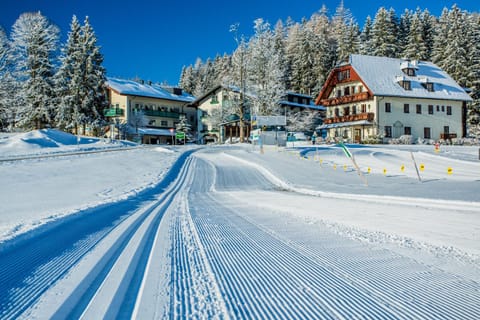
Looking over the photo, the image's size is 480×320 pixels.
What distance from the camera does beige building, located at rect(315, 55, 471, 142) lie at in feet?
164

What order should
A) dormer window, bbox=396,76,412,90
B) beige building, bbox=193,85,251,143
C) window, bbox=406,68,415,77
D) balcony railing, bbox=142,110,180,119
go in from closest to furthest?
dormer window, bbox=396,76,412,90, window, bbox=406,68,415,77, beige building, bbox=193,85,251,143, balcony railing, bbox=142,110,180,119

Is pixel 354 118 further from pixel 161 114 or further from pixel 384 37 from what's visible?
pixel 161 114

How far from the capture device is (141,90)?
68875 mm

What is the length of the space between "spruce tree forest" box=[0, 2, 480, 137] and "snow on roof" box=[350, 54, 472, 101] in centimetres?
676

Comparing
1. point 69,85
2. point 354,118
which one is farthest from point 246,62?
Answer: point 69,85

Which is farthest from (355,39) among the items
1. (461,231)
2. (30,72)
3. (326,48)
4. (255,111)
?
(461,231)

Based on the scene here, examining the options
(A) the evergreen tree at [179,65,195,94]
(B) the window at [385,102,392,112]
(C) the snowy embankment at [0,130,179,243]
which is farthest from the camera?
(A) the evergreen tree at [179,65,195,94]

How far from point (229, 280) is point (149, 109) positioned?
67379 mm

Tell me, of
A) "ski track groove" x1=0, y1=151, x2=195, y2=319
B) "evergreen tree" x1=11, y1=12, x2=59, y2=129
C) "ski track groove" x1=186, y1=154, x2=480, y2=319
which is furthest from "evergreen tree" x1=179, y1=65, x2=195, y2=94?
"ski track groove" x1=186, y1=154, x2=480, y2=319

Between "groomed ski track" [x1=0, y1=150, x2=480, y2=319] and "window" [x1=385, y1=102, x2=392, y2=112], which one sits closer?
"groomed ski track" [x1=0, y1=150, x2=480, y2=319]

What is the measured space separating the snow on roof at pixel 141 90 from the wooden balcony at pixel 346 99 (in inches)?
1201

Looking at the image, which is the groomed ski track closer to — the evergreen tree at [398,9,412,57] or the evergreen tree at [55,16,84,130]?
the evergreen tree at [55,16,84,130]

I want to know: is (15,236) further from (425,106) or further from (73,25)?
(425,106)

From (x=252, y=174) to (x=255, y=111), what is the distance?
1233 inches
